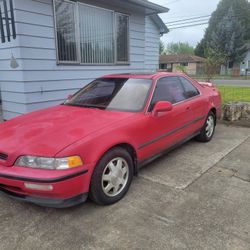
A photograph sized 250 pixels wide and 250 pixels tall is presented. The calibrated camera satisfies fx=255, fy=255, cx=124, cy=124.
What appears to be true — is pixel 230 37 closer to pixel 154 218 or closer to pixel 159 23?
pixel 159 23

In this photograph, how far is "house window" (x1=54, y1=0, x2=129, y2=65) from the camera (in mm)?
5414

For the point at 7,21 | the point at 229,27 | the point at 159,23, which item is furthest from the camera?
the point at 229,27

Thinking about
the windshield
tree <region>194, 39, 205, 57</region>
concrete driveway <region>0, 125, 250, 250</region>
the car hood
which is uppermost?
tree <region>194, 39, 205, 57</region>

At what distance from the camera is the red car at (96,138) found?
245 cm

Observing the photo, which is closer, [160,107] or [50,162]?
[50,162]

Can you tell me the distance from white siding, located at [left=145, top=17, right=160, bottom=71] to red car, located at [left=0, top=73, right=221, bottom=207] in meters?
6.31

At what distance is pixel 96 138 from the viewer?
8.77ft

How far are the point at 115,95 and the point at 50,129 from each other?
4.03 feet

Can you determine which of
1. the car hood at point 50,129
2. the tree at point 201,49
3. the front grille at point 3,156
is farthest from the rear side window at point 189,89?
the tree at point 201,49

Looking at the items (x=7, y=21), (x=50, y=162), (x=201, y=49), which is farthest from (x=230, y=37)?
(x=50, y=162)

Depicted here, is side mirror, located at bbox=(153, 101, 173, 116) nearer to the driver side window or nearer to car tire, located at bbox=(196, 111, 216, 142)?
the driver side window

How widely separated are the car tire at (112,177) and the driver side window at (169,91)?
874 mm

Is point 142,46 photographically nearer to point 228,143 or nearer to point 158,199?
point 228,143

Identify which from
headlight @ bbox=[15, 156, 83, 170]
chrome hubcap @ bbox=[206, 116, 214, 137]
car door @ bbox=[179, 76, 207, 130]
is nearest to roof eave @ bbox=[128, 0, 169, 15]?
car door @ bbox=[179, 76, 207, 130]
